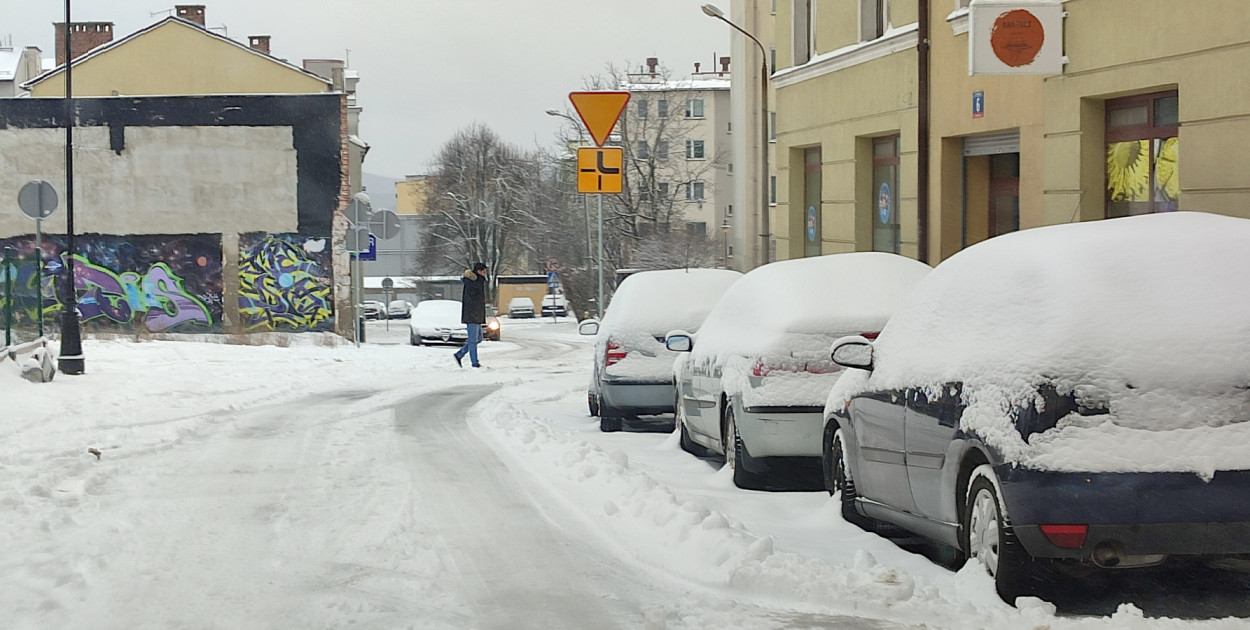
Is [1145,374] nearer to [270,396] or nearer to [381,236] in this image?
[270,396]

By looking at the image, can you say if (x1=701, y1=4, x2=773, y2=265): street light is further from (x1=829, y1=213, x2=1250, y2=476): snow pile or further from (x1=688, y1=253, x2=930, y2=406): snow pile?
(x1=829, y1=213, x2=1250, y2=476): snow pile

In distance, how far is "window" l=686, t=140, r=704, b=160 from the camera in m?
92.1

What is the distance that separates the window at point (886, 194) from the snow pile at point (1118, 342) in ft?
46.2

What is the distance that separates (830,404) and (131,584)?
4013mm

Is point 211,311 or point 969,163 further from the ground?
point 969,163

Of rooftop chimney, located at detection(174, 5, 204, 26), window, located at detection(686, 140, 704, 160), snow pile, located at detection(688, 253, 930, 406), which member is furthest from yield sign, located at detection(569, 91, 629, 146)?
window, located at detection(686, 140, 704, 160)

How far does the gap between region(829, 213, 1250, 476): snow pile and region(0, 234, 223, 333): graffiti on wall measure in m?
32.4

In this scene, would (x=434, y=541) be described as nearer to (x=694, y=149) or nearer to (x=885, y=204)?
(x=885, y=204)

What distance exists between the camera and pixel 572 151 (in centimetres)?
6638

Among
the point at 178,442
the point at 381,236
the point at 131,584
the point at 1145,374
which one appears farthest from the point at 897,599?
the point at 381,236

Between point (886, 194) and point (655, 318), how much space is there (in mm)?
7957

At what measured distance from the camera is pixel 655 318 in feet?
46.7

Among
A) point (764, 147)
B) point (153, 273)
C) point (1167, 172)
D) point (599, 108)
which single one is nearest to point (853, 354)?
point (1167, 172)

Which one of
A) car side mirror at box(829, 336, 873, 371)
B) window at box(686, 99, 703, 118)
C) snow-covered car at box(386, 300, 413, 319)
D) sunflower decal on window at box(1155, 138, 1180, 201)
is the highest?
window at box(686, 99, 703, 118)
